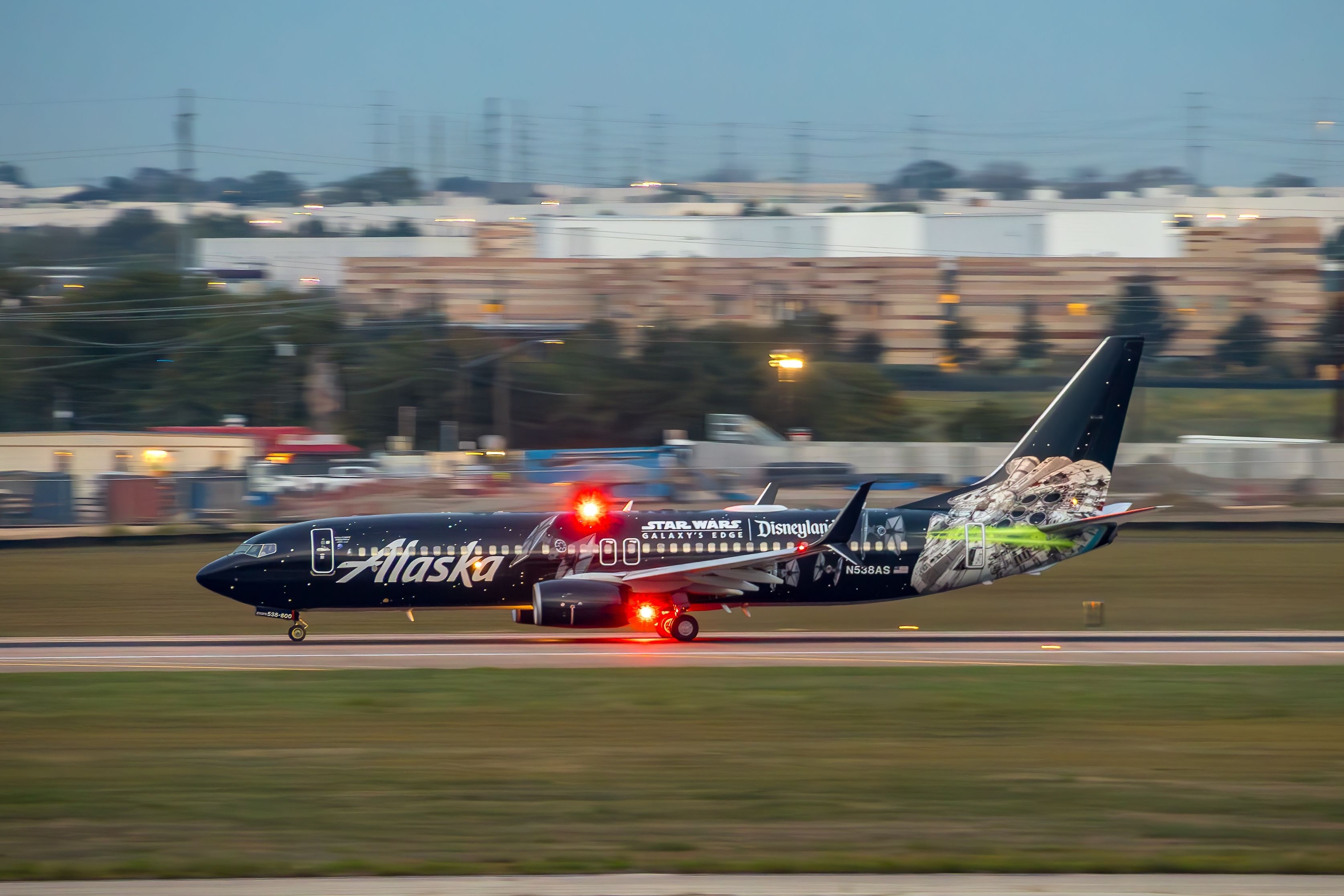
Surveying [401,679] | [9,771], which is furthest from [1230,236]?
[9,771]

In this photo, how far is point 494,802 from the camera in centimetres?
1588

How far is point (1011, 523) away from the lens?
3344cm

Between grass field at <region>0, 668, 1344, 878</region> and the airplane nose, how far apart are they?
6173mm

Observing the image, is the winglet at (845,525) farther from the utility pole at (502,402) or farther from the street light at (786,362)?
the utility pole at (502,402)

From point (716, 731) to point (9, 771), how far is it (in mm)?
10204

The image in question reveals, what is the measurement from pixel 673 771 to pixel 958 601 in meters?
23.3

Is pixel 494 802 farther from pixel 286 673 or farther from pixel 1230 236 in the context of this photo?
pixel 1230 236

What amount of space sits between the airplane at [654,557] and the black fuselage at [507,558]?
3 cm

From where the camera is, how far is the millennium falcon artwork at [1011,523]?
33062mm

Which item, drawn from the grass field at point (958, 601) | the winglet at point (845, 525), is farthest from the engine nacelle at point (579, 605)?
the winglet at point (845, 525)

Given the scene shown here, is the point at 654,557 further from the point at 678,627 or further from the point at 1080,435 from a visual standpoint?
the point at 1080,435

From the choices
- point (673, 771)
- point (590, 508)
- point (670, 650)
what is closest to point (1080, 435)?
point (670, 650)

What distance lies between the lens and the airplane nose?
32.0 m

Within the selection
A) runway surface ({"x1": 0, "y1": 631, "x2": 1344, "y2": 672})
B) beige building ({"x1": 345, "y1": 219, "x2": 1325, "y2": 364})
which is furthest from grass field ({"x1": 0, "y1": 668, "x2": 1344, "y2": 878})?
beige building ({"x1": 345, "y1": 219, "x2": 1325, "y2": 364})
